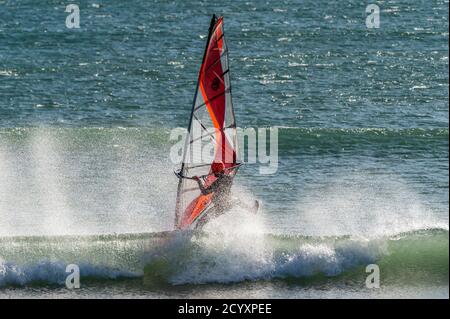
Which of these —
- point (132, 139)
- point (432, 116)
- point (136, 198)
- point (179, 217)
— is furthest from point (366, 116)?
point (179, 217)

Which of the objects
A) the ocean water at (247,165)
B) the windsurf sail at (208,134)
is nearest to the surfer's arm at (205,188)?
the windsurf sail at (208,134)

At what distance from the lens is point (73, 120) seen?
35.2m

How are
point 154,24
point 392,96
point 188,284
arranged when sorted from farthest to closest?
point 154,24 < point 392,96 < point 188,284

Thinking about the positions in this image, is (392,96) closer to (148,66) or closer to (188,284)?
(148,66)

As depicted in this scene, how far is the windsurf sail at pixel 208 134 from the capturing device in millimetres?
23859

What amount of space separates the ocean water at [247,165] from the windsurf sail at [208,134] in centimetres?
65

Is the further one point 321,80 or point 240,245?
point 321,80

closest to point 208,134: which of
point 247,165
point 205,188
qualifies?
point 205,188

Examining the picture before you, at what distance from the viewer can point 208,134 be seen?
2425 cm

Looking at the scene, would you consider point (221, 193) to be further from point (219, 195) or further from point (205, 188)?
point (205, 188)

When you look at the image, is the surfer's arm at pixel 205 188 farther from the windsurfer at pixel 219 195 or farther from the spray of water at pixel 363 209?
the spray of water at pixel 363 209

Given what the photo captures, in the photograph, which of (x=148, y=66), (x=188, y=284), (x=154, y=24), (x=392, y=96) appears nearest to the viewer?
(x=188, y=284)

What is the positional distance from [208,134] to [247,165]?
7209mm

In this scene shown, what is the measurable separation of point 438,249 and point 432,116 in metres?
10.7
